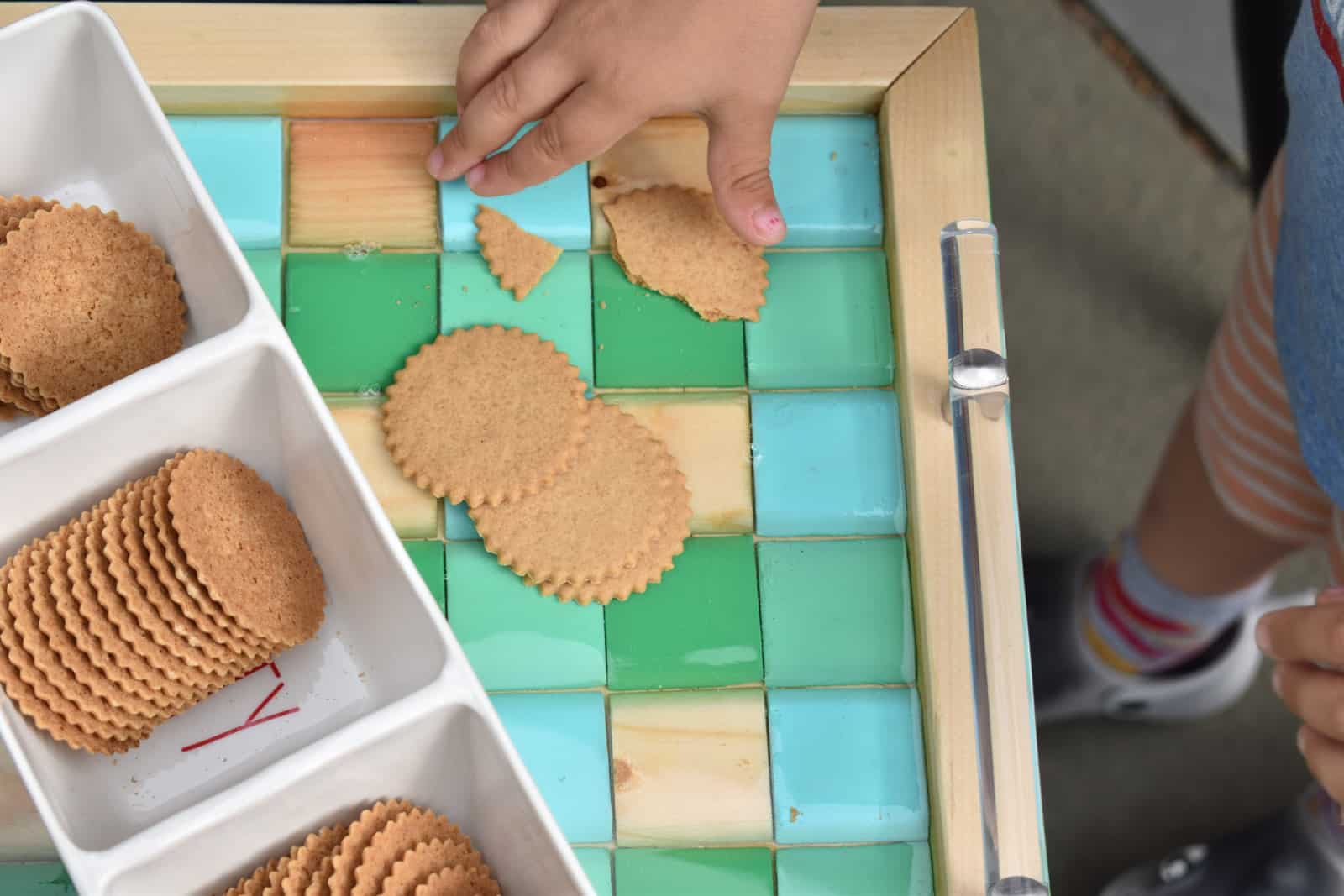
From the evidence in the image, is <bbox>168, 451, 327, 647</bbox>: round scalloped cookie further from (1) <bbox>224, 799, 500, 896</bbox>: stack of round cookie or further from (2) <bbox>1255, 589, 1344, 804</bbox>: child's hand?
(2) <bbox>1255, 589, 1344, 804</bbox>: child's hand

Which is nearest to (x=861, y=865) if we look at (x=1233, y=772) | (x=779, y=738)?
(x=779, y=738)

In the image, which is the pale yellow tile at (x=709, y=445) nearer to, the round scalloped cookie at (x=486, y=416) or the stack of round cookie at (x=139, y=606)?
the round scalloped cookie at (x=486, y=416)

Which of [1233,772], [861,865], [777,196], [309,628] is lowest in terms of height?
[1233,772]

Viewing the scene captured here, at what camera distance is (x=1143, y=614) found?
1.07 m

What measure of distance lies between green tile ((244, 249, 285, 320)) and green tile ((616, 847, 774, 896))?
313 mm

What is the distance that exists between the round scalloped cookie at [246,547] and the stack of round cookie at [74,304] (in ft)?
0.26

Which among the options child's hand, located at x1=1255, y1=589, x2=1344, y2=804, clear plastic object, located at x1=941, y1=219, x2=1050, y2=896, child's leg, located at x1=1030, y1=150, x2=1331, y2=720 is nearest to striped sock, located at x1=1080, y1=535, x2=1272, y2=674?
child's leg, located at x1=1030, y1=150, x2=1331, y2=720

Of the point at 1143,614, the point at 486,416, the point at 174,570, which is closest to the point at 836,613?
the point at 486,416

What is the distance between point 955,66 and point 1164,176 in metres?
0.64

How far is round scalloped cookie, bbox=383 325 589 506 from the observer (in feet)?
2.01

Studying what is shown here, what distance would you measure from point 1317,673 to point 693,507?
1.00 feet

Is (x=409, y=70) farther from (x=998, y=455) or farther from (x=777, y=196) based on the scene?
(x=998, y=455)

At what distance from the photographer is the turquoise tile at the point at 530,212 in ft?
2.15

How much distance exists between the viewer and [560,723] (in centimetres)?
60
